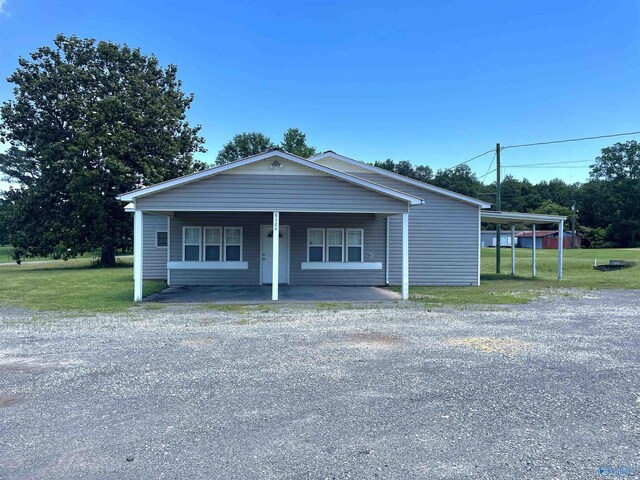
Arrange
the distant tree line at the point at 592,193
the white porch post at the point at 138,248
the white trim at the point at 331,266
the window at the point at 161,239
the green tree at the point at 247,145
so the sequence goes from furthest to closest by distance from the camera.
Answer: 1. the distant tree line at the point at 592,193
2. the green tree at the point at 247,145
3. the window at the point at 161,239
4. the white trim at the point at 331,266
5. the white porch post at the point at 138,248

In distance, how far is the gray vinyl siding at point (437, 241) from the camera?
15.4 meters

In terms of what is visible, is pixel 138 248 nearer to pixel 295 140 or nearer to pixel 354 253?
pixel 354 253

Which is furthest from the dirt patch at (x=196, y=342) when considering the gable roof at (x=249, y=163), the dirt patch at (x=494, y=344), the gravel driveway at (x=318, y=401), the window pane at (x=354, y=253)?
the window pane at (x=354, y=253)

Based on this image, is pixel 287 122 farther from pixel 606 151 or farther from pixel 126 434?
pixel 606 151

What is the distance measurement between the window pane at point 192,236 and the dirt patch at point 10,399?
35.4 ft

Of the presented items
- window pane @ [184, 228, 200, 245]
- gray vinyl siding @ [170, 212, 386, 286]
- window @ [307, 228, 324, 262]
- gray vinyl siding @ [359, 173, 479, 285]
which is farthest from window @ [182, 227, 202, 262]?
gray vinyl siding @ [359, 173, 479, 285]

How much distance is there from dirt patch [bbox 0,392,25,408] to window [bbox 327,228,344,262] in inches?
449

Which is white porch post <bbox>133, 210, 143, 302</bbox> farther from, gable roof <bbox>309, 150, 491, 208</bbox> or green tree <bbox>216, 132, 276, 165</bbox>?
green tree <bbox>216, 132, 276, 165</bbox>

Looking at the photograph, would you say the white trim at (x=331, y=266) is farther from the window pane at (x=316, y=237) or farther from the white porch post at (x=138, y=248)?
the white porch post at (x=138, y=248)

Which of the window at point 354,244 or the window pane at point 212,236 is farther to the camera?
the window at point 354,244

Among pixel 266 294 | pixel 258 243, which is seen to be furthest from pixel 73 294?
pixel 258 243

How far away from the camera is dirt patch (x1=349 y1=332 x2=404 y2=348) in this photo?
6.44 metres

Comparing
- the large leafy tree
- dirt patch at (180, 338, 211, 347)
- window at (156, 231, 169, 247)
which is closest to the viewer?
dirt patch at (180, 338, 211, 347)

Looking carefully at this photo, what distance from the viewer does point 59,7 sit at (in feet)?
49.0
